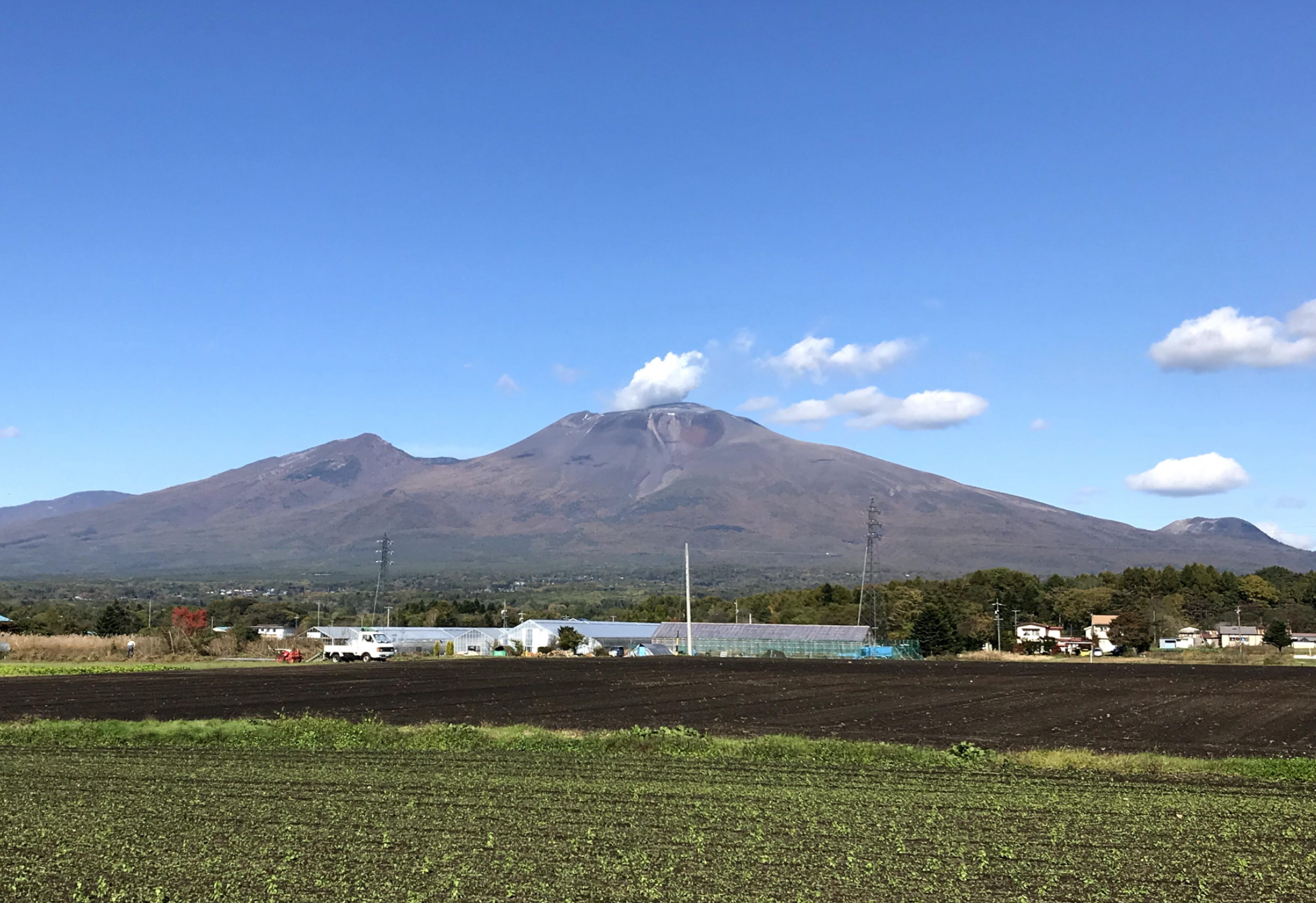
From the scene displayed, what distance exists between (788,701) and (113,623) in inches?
2679

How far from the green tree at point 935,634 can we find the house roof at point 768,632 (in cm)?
774

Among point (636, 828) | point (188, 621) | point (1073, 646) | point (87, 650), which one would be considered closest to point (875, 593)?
point (1073, 646)

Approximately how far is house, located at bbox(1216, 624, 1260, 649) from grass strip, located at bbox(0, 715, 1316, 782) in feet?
361

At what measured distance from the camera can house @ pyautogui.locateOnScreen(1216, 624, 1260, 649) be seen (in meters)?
118

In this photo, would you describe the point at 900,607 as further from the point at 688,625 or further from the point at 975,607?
the point at 688,625

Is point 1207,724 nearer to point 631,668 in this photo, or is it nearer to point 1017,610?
point 631,668

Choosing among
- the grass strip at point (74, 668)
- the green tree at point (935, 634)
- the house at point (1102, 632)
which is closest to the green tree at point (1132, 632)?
the house at point (1102, 632)

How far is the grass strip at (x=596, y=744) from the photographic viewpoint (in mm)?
17781

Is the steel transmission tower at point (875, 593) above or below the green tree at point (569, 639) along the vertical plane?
above

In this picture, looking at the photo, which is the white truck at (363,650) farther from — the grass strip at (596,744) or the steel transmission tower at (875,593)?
the steel transmission tower at (875,593)

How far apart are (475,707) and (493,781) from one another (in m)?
13.6

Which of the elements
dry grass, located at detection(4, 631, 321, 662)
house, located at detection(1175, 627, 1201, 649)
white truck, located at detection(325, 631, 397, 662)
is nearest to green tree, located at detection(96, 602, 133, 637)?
dry grass, located at detection(4, 631, 321, 662)

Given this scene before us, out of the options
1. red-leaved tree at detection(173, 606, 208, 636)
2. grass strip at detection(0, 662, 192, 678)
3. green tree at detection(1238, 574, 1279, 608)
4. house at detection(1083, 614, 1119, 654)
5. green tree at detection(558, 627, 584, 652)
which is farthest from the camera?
green tree at detection(1238, 574, 1279, 608)

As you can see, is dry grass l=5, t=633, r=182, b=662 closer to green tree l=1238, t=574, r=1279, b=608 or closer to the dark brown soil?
the dark brown soil
